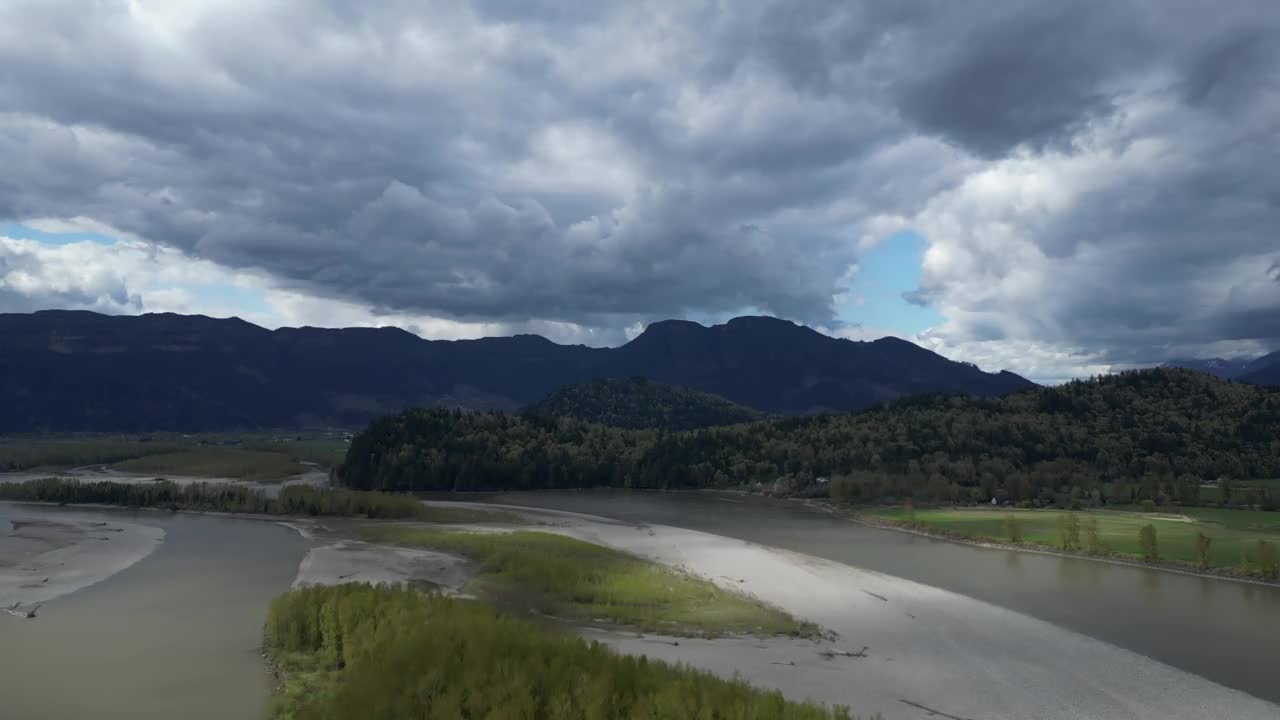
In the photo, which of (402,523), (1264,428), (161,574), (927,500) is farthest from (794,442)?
(161,574)

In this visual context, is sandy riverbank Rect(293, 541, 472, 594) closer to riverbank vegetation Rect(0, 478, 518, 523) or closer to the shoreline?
riverbank vegetation Rect(0, 478, 518, 523)

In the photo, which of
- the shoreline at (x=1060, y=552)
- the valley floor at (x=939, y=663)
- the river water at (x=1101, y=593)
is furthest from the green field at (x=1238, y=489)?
the valley floor at (x=939, y=663)

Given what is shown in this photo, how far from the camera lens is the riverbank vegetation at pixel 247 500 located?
306 ft

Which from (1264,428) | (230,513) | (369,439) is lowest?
(230,513)

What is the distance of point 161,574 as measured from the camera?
2050 inches

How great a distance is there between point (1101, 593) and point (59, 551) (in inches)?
3181

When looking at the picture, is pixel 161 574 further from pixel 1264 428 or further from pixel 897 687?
pixel 1264 428

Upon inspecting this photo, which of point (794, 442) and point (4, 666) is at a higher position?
point (794, 442)

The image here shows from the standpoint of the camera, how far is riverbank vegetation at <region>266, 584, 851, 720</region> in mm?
19219

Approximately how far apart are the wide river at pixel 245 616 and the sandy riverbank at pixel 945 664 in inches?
95.8

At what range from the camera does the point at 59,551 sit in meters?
61.5

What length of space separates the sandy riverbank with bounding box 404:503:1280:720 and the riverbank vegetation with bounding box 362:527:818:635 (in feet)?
7.76

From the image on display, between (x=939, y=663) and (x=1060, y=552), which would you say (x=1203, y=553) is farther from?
(x=939, y=663)

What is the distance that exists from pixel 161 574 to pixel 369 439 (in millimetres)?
110768
